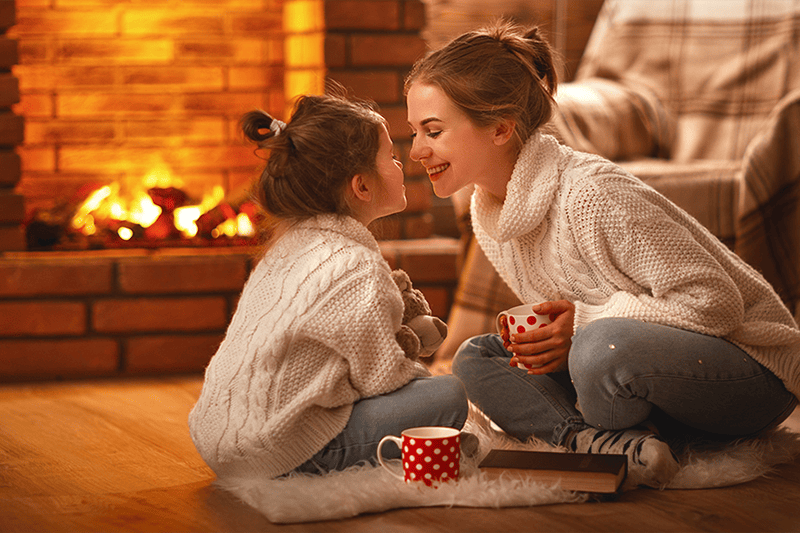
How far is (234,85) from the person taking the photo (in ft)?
8.20

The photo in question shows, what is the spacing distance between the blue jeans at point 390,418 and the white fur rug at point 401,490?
0.08ft

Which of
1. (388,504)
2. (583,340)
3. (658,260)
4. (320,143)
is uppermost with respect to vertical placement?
(320,143)

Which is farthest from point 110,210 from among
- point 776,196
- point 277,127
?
point 776,196

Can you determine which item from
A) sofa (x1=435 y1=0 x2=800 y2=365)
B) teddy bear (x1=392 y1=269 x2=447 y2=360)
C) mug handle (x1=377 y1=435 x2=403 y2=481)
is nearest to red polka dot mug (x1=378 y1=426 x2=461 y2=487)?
mug handle (x1=377 y1=435 x2=403 y2=481)

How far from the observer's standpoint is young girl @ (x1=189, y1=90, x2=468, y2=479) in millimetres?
1208

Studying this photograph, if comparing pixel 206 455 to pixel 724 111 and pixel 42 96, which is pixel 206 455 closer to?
pixel 42 96

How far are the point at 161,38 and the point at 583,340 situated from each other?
5.44ft

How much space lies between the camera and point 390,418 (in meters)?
1.25

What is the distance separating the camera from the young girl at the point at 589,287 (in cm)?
124

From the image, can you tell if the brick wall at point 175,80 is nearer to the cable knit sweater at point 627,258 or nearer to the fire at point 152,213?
the fire at point 152,213

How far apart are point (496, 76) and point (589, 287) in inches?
13.9

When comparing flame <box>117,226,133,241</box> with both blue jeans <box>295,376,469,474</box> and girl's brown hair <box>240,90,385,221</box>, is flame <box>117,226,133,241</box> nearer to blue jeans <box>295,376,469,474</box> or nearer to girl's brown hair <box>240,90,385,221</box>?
girl's brown hair <box>240,90,385,221</box>

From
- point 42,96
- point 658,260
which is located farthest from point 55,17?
point 658,260

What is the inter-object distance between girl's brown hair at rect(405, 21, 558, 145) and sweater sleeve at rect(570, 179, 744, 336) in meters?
0.18
